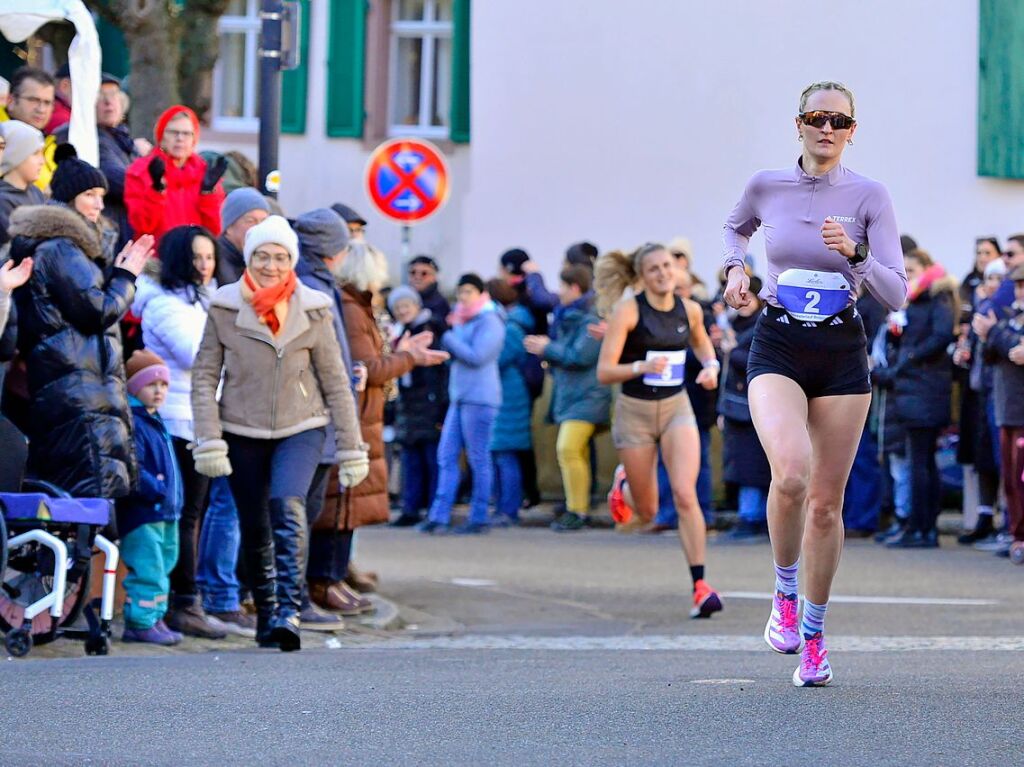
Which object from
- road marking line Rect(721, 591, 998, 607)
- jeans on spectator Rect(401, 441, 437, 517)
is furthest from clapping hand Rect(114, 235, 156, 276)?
jeans on spectator Rect(401, 441, 437, 517)

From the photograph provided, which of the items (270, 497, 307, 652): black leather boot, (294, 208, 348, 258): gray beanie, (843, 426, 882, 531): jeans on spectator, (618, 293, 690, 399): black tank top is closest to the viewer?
(270, 497, 307, 652): black leather boot

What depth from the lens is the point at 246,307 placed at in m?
10.9

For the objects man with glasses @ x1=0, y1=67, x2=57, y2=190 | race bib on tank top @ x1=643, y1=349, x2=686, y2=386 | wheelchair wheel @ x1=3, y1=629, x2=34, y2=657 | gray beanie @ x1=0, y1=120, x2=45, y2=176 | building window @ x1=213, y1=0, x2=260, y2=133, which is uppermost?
building window @ x1=213, y1=0, x2=260, y2=133

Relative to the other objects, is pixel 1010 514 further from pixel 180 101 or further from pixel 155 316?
pixel 180 101

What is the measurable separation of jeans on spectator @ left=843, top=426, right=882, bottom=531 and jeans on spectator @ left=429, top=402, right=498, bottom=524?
2.91 metres

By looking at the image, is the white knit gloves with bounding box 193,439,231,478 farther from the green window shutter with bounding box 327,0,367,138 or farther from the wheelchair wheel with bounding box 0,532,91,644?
the green window shutter with bounding box 327,0,367,138

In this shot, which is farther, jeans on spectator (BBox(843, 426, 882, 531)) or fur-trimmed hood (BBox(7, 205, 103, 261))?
jeans on spectator (BBox(843, 426, 882, 531))

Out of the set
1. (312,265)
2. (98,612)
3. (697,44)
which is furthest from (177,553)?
(697,44)

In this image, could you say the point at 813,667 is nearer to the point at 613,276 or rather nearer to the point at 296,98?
the point at 613,276

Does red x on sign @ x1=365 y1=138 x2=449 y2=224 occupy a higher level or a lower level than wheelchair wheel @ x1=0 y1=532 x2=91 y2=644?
→ higher

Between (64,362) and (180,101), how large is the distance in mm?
11224

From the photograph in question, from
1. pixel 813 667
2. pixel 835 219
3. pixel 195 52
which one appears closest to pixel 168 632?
pixel 813 667

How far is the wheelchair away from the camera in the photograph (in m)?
10.2

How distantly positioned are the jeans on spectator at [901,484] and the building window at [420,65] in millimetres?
13118
